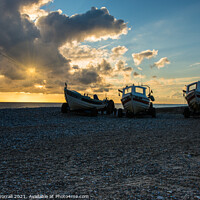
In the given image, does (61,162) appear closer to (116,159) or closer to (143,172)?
(116,159)

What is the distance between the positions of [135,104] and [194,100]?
690 cm

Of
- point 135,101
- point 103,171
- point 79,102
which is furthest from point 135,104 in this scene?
point 103,171

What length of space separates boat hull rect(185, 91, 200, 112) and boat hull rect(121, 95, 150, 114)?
4.97m

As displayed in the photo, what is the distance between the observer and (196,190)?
440cm

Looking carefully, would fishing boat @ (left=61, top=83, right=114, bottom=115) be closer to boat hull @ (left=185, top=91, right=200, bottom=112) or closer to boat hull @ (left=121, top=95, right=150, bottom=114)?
boat hull @ (left=121, top=95, right=150, bottom=114)


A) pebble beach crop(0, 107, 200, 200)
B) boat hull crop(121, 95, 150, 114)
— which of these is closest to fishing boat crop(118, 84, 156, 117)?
boat hull crop(121, 95, 150, 114)

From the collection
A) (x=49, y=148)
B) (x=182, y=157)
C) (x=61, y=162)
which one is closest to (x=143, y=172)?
(x=182, y=157)

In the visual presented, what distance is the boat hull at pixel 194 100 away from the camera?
73.4 ft

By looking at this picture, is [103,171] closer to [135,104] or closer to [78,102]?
[135,104]

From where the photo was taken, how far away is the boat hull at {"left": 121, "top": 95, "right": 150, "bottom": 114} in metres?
24.3

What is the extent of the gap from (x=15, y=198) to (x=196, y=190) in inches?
159

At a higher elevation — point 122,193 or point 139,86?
point 139,86

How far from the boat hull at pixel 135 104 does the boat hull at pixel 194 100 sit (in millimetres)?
4971

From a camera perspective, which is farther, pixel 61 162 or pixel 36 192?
pixel 61 162
